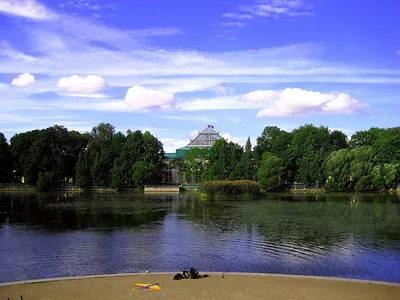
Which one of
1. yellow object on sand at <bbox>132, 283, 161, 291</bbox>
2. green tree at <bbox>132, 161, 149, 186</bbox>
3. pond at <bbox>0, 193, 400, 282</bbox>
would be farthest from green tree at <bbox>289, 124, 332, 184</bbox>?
yellow object on sand at <bbox>132, 283, 161, 291</bbox>

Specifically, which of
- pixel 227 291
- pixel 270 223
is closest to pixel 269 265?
pixel 227 291

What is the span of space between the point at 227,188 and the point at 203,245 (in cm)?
5001

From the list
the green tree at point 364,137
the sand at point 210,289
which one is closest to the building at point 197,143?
the green tree at point 364,137

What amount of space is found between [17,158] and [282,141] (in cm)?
5886

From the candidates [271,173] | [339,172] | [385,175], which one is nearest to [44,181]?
[271,173]

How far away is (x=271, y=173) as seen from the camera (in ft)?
305

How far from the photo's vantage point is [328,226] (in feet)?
116

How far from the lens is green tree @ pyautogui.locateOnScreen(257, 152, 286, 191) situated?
92656mm

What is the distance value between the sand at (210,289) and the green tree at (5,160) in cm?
9159

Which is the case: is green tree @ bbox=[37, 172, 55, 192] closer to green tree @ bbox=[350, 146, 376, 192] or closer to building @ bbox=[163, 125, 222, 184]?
building @ bbox=[163, 125, 222, 184]

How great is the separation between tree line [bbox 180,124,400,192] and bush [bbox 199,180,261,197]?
1487 cm

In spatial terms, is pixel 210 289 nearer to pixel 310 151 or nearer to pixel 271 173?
pixel 271 173

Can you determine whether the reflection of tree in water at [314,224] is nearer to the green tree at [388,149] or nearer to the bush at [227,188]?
the bush at [227,188]

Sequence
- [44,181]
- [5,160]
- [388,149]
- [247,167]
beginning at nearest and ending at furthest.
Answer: [388,149] → [44,181] → [247,167] → [5,160]
